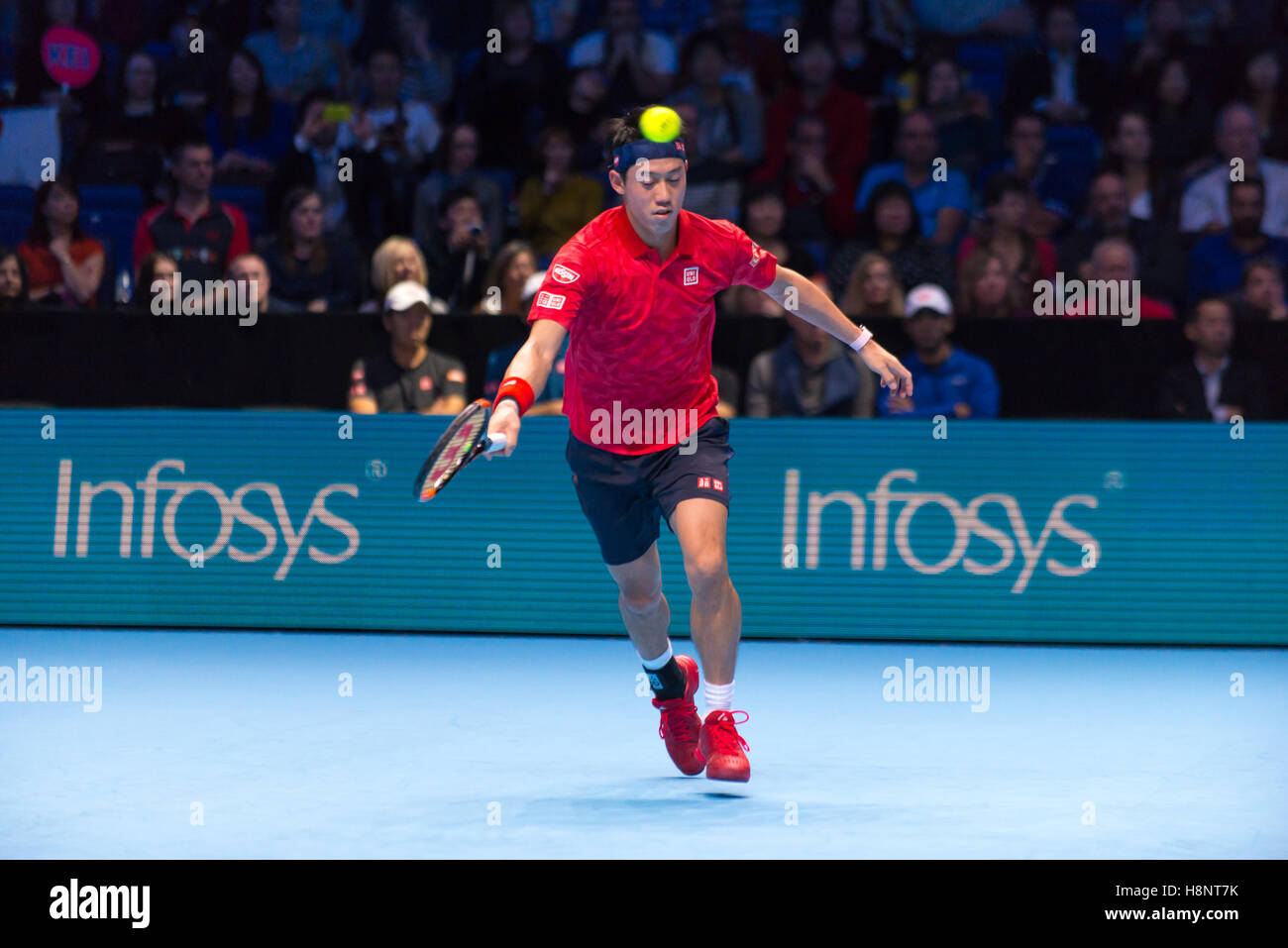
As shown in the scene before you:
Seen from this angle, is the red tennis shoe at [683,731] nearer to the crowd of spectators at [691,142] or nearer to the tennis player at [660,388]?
the tennis player at [660,388]

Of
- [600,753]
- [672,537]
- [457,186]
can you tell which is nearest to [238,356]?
[457,186]

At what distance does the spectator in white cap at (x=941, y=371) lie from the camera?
355 inches

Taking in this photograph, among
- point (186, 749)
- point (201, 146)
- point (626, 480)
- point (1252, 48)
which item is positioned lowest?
point (186, 749)

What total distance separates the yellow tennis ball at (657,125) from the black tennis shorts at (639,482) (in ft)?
3.37

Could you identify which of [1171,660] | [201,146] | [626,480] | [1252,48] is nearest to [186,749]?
[626,480]

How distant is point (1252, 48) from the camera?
12.1m

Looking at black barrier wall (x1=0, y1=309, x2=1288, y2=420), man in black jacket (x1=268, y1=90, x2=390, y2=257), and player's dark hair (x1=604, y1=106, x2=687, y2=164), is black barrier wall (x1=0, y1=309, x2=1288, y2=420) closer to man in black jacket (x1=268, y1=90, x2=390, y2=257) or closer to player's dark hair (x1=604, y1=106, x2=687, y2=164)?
man in black jacket (x1=268, y1=90, x2=390, y2=257)

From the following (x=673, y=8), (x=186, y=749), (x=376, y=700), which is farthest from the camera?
(x=673, y=8)

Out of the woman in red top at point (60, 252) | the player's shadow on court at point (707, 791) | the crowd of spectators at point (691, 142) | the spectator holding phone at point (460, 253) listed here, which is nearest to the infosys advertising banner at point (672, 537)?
the crowd of spectators at point (691, 142)

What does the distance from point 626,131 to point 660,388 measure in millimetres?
880

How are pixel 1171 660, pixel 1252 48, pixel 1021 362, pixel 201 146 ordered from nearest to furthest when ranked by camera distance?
pixel 1171 660 → pixel 1021 362 → pixel 201 146 → pixel 1252 48

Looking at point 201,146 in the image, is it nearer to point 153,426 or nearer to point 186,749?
point 153,426

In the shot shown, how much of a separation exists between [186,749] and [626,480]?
1.96 metres

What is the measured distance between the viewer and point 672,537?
889 cm
